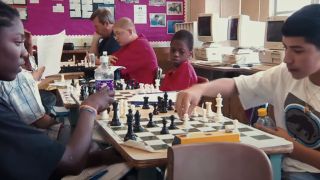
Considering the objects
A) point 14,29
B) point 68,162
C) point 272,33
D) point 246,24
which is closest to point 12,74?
point 14,29

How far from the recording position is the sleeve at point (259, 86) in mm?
2180

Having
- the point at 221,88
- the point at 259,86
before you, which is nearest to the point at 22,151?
the point at 221,88

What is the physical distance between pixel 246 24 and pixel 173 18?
9.09 feet

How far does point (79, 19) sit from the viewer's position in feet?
25.7

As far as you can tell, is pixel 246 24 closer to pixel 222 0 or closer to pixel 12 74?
pixel 222 0

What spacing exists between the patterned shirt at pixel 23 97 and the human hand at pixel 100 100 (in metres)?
0.70

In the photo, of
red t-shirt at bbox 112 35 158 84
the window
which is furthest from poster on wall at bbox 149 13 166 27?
red t-shirt at bbox 112 35 158 84

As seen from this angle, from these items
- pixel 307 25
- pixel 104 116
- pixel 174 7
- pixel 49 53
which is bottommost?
pixel 104 116

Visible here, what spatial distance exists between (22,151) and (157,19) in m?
7.35

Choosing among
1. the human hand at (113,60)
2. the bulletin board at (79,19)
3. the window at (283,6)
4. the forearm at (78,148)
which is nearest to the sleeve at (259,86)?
the forearm at (78,148)

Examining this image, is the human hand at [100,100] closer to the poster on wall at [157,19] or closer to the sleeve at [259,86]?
the sleeve at [259,86]

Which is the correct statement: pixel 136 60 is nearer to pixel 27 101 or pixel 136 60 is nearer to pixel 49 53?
pixel 49 53

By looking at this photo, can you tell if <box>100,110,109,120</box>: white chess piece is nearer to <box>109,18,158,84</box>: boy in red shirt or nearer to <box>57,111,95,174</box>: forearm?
<box>57,111,95,174</box>: forearm

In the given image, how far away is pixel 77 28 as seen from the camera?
25.6ft
